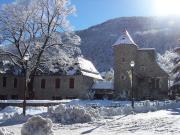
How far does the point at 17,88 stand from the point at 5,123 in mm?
38590

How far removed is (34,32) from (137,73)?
16.7 m

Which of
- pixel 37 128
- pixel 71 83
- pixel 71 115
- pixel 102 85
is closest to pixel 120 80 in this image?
pixel 102 85

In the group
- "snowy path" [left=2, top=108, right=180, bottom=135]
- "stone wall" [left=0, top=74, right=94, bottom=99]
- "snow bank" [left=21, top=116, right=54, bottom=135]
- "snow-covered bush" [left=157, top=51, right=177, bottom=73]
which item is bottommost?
"snowy path" [left=2, top=108, right=180, bottom=135]

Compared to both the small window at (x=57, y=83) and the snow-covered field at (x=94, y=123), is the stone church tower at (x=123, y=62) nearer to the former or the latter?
the small window at (x=57, y=83)

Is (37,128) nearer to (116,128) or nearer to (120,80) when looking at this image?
(116,128)

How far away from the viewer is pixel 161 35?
183 m

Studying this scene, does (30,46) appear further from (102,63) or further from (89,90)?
(102,63)

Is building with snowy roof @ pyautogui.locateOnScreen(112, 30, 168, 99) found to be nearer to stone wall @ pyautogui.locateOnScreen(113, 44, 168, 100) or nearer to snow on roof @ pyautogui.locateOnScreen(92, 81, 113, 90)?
stone wall @ pyautogui.locateOnScreen(113, 44, 168, 100)

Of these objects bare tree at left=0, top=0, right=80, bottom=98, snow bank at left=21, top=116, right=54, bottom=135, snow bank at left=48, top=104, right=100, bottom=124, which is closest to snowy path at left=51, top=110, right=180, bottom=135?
snow bank at left=48, top=104, right=100, bottom=124

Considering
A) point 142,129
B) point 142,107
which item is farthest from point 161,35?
point 142,129

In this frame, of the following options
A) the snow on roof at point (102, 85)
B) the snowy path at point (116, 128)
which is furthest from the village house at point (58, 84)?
the snowy path at point (116, 128)

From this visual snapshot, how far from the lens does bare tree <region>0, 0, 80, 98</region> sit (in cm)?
4884

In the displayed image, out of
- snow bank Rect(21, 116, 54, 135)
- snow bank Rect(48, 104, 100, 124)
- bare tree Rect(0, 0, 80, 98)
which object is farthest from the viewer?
bare tree Rect(0, 0, 80, 98)

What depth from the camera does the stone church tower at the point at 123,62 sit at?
187ft
